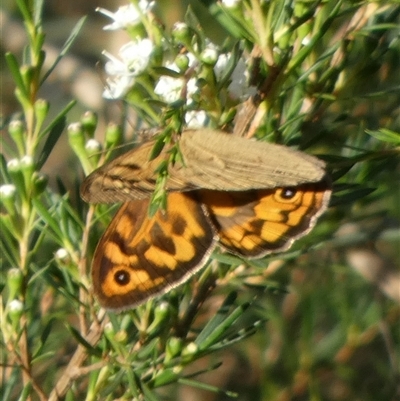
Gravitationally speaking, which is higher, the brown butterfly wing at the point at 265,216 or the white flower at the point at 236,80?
the white flower at the point at 236,80

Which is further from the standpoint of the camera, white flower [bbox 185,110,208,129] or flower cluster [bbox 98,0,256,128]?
white flower [bbox 185,110,208,129]

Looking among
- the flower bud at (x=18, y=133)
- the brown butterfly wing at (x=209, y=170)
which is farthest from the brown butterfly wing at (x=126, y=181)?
the flower bud at (x=18, y=133)

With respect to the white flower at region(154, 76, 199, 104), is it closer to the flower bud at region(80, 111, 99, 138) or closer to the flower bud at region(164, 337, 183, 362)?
the flower bud at region(80, 111, 99, 138)

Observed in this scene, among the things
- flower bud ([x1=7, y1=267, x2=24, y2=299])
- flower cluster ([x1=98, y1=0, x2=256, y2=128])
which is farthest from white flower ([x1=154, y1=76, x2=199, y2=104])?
flower bud ([x1=7, y1=267, x2=24, y2=299])

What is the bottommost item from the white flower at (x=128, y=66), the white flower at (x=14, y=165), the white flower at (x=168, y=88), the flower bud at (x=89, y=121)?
the white flower at (x=14, y=165)

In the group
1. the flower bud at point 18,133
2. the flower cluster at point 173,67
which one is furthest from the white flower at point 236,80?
the flower bud at point 18,133

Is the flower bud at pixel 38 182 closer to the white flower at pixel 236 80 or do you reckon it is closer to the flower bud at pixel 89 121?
the flower bud at pixel 89 121

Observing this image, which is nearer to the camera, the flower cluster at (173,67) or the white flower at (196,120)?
the flower cluster at (173,67)

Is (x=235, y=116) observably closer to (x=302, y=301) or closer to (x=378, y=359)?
(x=302, y=301)
